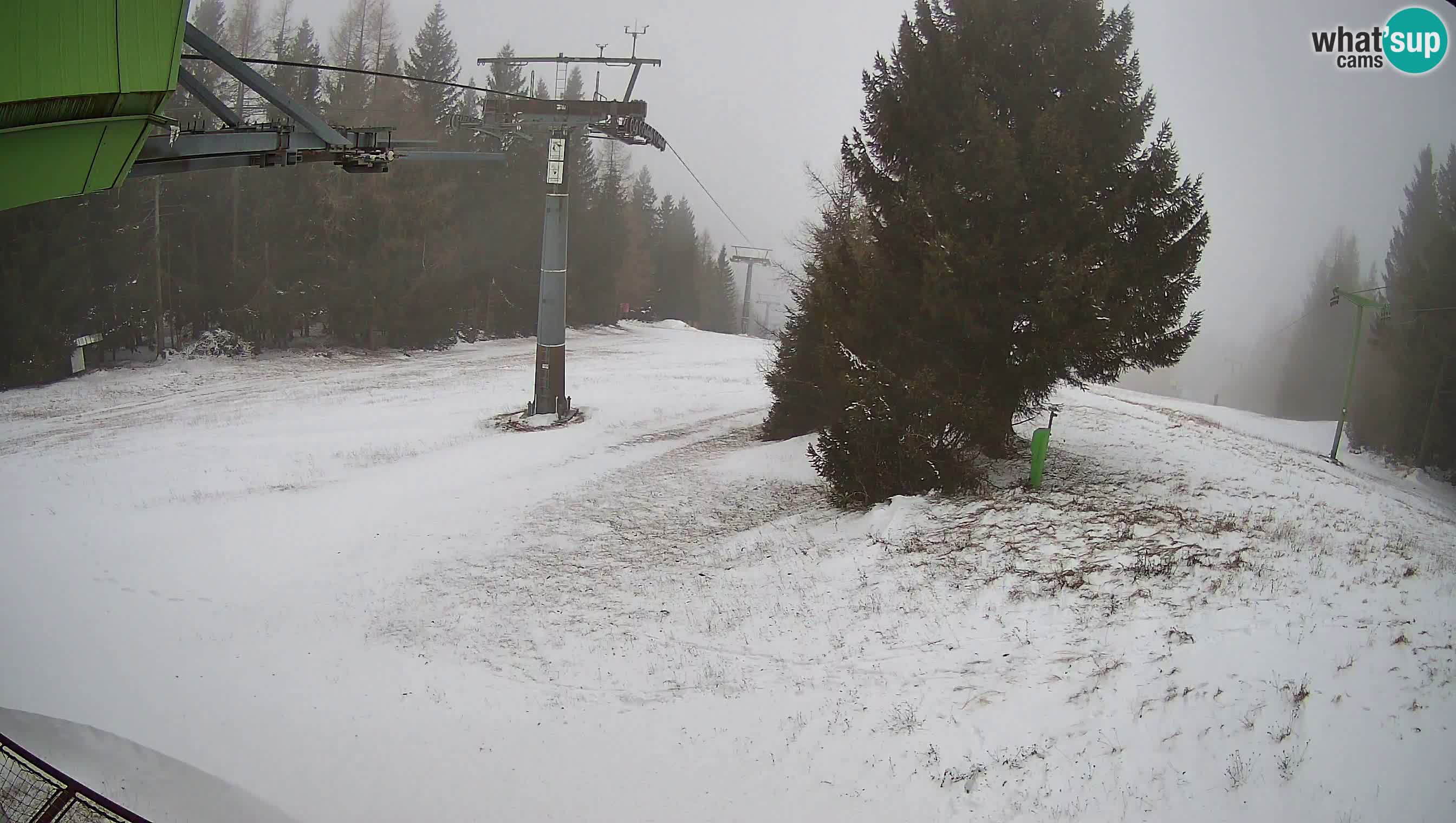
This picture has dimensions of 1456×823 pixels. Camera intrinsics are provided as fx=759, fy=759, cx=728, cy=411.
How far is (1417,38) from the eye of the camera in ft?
21.5

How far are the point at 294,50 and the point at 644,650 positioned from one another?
39.6 m

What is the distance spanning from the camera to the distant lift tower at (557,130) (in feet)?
67.2

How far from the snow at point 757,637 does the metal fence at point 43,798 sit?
121cm

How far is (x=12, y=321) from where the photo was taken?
2364 centimetres

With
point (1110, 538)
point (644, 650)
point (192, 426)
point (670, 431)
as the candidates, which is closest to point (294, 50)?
point (192, 426)

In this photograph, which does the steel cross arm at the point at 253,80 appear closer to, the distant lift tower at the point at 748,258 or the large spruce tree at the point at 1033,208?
the large spruce tree at the point at 1033,208

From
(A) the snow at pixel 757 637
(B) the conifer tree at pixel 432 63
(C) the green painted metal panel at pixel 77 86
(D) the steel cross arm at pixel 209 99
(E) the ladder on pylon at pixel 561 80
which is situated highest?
(B) the conifer tree at pixel 432 63

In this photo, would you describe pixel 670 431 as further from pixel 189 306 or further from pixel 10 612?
pixel 189 306

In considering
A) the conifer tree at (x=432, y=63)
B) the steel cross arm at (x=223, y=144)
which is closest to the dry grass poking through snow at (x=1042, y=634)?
the steel cross arm at (x=223, y=144)

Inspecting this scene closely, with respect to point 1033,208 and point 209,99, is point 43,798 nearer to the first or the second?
point 209,99

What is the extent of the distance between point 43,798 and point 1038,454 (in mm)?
11750

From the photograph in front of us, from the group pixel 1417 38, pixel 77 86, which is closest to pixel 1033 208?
pixel 1417 38

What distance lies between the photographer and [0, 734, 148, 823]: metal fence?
4320 millimetres

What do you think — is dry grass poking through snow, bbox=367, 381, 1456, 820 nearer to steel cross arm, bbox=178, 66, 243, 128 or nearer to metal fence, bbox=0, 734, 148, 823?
metal fence, bbox=0, 734, 148, 823
